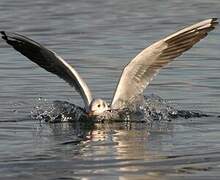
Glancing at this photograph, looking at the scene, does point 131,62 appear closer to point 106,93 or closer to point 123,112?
point 123,112

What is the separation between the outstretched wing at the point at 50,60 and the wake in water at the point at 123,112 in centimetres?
30

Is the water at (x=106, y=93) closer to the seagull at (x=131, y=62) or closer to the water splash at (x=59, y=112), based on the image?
the water splash at (x=59, y=112)

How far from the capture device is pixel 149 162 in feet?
39.8

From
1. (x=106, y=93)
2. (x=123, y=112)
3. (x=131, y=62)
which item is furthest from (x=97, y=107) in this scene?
(x=106, y=93)

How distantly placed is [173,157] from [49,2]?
1928 centimetres

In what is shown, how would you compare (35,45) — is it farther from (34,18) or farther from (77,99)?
(34,18)

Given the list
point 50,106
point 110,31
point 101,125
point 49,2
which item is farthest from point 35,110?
point 49,2

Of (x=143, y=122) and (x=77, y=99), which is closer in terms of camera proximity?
(x=143, y=122)

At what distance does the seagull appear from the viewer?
15992mm

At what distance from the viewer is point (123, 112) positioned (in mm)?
16266

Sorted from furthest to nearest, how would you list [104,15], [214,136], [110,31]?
1. [104,15]
2. [110,31]
3. [214,136]

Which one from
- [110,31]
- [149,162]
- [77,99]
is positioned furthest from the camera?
[110,31]

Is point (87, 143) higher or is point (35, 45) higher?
point (35, 45)

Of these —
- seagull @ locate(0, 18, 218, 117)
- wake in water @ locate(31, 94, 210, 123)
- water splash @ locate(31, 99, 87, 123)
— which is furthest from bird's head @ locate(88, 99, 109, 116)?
water splash @ locate(31, 99, 87, 123)
